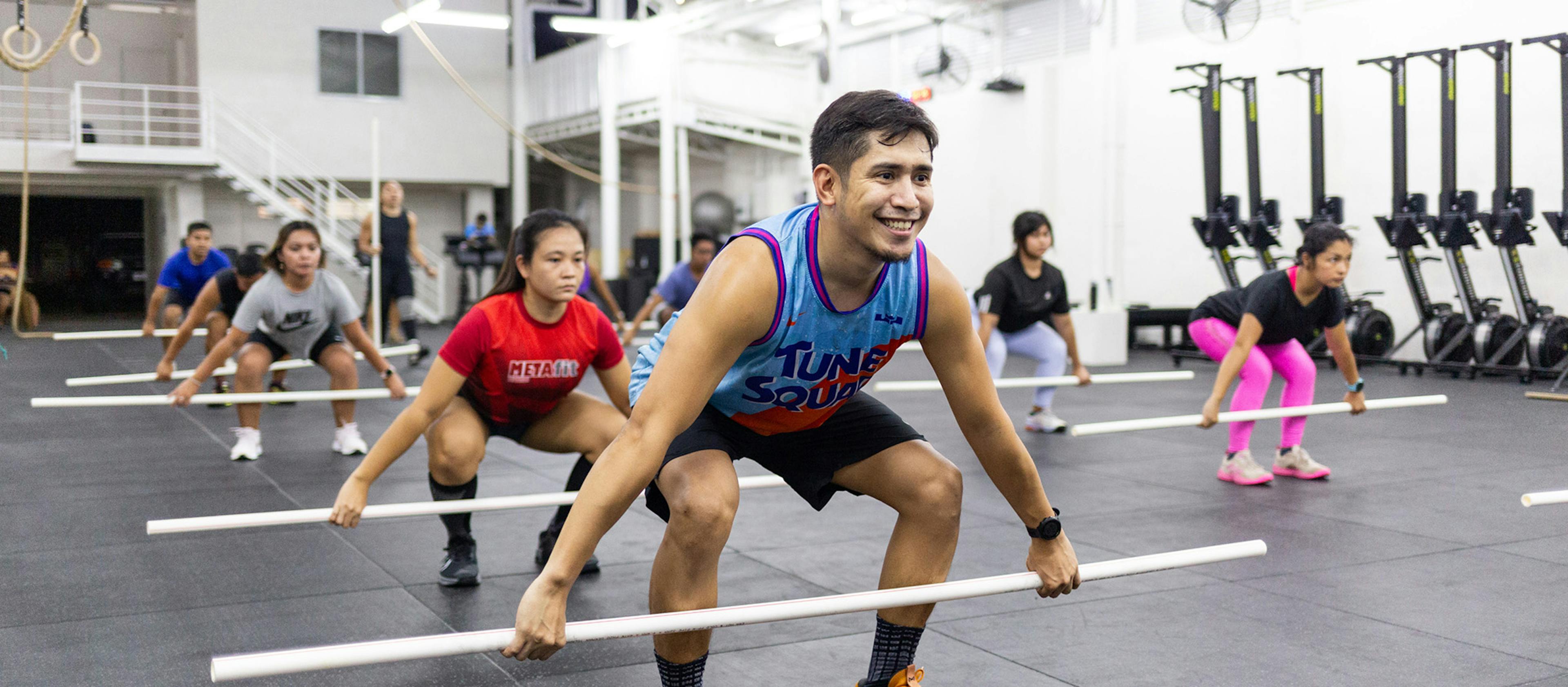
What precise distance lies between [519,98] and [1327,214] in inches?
522

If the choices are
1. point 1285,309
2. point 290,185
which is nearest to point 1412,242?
point 1285,309

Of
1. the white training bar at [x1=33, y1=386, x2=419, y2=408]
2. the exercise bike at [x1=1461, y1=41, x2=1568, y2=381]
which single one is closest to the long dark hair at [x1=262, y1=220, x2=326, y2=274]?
the white training bar at [x1=33, y1=386, x2=419, y2=408]

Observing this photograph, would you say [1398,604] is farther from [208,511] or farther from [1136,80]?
[1136,80]

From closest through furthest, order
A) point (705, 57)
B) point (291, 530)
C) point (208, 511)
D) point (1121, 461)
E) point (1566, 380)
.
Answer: point (291, 530) → point (208, 511) → point (1121, 461) → point (1566, 380) → point (705, 57)

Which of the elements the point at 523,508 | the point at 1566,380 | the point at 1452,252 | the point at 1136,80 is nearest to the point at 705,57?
the point at 1136,80

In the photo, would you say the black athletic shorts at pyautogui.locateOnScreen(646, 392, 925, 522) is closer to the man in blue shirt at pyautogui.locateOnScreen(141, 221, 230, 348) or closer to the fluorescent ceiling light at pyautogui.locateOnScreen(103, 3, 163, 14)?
the man in blue shirt at pyautogui.locateOnScreen(141, 221, 230, 348)

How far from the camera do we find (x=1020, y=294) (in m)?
6.24

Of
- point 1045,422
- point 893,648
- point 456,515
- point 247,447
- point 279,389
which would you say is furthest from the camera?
point 279,389

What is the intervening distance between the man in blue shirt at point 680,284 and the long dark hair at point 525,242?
3.68 meters

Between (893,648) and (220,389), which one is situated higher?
(220,389)

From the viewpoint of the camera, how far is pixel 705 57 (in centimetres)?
1609

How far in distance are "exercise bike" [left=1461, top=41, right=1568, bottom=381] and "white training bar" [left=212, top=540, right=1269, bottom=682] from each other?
7541 millimetres

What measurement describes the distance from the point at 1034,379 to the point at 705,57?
1135cm

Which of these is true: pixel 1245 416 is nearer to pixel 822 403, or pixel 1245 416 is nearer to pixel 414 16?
pixel 822 403
